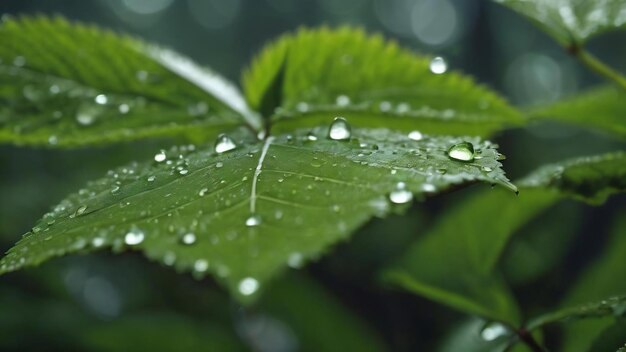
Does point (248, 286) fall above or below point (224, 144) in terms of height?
below

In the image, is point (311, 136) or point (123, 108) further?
point (123, 108)

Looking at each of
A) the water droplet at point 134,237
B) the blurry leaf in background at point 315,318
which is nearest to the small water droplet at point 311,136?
the water droplet at point 134,237

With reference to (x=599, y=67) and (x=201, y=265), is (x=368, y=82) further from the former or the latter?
(x=201, y=265)

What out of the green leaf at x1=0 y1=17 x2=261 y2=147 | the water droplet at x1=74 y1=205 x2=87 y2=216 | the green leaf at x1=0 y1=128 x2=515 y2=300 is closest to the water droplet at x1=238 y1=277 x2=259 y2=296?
the green leaf at x1=0 y1=128 x2=515 y2=300

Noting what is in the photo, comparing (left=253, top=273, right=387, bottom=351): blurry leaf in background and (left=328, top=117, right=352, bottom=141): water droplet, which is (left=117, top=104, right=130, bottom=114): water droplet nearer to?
(left=328, top=117, right=352, bottom=141): water droplet

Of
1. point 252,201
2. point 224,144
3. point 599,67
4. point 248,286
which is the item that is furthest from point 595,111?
point 248,286

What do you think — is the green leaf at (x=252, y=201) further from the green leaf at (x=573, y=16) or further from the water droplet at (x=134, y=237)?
the green leaf at (x=573, y=16)

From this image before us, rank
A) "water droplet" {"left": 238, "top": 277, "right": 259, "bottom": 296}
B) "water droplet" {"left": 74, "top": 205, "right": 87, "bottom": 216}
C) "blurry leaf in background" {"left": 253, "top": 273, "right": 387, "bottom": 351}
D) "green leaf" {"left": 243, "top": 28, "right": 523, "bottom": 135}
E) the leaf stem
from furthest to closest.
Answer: "blurry leaf in background" {"left": 253, "top": 273, "right": 387, "bottom": 351} < "green leaf" {"left": 243, "top": 28, "right": 523, "bottom": 135} < the leaf stem < "water droplet" {"left": 74, "top": 205, "right": 87, "bottom": 216} < "water droplet" {"left": 238, "top": 277, "right": 259, "bottom": 296}
